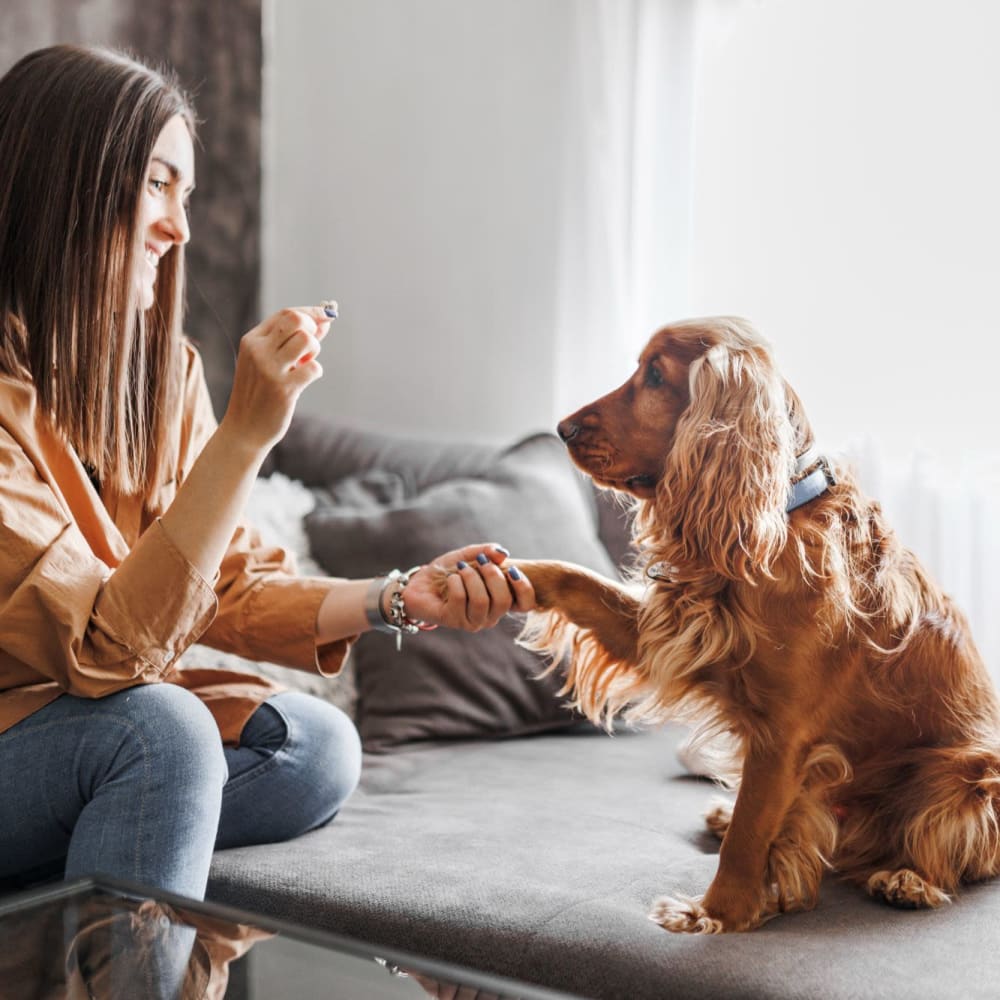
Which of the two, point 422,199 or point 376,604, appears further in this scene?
point 422,199

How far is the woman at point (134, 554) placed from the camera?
1.22m

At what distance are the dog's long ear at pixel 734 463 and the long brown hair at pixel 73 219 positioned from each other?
698 millimetres

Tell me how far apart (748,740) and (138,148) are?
968mm

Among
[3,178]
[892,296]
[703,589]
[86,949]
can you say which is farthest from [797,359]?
[86,949]

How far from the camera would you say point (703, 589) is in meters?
1.20

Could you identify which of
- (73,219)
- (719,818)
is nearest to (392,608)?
(719,818)

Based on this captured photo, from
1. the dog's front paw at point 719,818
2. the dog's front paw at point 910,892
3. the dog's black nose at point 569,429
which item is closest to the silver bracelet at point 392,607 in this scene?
the dog's black nose at point 569,429

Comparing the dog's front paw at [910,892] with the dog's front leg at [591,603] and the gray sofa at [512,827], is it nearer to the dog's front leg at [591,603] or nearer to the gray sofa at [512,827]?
the gray sofa at [512,827]

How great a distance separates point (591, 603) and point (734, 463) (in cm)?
25

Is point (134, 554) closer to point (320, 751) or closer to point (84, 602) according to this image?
point (84, 602)

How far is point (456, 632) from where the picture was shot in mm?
1968

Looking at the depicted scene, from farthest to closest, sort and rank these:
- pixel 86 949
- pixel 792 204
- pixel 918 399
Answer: pixel 792 204 → pixel 918 399 → pixel 86 949

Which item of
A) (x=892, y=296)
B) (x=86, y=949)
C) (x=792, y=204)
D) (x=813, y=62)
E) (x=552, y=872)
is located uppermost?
(x=813, y=62)

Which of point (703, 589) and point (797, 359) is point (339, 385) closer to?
point (797, 359)
